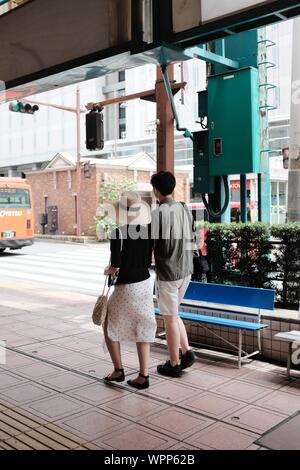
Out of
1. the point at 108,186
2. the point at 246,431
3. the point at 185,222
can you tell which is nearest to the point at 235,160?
the point at 185,222

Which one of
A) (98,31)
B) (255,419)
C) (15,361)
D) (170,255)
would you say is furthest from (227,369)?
(98,31)

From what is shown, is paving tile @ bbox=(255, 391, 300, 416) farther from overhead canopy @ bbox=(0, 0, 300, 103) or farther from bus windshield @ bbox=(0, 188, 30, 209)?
bus windshield @ bbox=(0, 188, 30, 209)

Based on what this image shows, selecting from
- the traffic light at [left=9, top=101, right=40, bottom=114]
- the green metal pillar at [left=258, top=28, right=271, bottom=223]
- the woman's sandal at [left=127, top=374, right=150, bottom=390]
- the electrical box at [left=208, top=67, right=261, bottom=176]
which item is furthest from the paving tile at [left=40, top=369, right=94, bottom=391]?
the traffic light at [left=9, top=101, right=40, bottom=114]

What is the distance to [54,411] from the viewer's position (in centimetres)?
393

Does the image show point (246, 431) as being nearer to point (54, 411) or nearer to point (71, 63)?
point (54, 411)

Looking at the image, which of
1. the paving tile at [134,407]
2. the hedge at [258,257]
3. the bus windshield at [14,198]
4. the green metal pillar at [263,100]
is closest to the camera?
the paving tile at [134,407]

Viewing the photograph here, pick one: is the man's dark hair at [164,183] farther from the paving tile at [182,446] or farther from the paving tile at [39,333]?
the paving tile at [39,333]

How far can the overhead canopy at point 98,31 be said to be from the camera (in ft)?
13.1

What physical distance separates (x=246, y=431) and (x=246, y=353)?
1793mm

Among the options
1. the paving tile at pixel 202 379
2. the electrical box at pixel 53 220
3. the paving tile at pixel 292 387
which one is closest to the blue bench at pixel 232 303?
the paving tile at pixel 202 379

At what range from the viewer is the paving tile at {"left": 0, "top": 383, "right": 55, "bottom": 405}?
418 cm

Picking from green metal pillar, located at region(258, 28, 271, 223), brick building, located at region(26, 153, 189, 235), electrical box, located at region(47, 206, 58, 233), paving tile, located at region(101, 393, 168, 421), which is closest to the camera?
paving tile, located at region(101, 393, 168, 421)

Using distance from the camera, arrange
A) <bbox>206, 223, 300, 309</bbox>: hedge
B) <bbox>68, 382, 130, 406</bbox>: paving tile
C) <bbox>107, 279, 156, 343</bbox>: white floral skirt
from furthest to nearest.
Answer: <bbox>206, 223, 300, 309</bbox>: hedge → <bbox>107, 279, 156, 343</bbox>: white floral skirt → <bbox>68, 382, 130, 406</bbox>: paving tile

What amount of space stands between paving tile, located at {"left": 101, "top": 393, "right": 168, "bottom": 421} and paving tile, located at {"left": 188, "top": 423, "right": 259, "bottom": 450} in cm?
51
